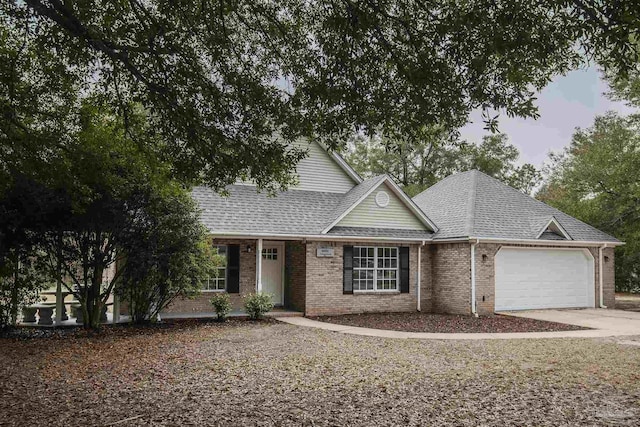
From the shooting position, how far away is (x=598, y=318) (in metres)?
16.6

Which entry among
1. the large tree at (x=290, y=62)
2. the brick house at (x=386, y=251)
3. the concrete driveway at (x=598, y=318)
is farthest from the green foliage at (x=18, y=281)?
the concrete driveway at (x=598, y=318)

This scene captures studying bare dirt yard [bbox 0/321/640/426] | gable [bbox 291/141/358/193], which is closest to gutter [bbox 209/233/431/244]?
gable [bbox 291/141/358/193]

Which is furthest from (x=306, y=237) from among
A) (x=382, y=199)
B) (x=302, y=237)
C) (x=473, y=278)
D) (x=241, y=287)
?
(x=473, y=278)

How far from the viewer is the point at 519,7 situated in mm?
5727

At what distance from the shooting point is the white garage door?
18.2 meters

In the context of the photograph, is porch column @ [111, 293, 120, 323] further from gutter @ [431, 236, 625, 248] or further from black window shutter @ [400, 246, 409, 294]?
gutter @ [431, 236, 625, 248]

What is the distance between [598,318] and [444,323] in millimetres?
5340

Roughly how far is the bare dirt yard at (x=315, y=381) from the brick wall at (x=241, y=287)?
4.33 m

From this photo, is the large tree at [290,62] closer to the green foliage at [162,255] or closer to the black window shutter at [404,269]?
the green foliage at [162,255]

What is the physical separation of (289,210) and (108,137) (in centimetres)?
778

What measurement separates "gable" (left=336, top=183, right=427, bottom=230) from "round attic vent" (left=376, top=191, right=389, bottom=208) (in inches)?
1.6

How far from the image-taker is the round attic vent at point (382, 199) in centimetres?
1844

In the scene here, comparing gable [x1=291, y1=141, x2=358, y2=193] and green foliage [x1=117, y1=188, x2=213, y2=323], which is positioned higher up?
gable [x1=291, y1=141, x2=358, y2=193]

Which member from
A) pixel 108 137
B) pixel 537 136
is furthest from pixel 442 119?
pixel 537 136
